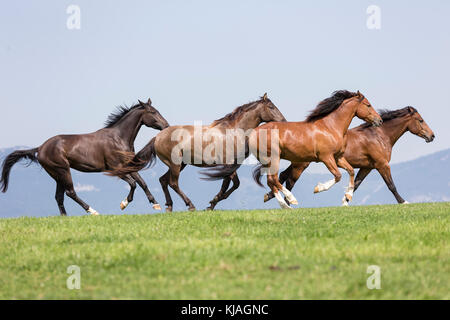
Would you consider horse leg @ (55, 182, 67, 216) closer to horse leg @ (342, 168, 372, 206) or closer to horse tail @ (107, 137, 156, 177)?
horse tail @ (107, 137, 156, 177)

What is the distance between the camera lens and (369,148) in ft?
63.0

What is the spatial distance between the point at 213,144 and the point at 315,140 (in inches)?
101

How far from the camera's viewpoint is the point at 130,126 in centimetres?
1797

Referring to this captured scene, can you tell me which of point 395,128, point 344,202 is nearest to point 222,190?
point 344,202

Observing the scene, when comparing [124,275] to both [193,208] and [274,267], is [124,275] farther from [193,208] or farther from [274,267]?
[193,208]

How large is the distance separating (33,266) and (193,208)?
678cm

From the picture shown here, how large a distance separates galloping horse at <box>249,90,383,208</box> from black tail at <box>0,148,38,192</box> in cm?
690

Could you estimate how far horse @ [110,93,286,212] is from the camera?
52.8 ft

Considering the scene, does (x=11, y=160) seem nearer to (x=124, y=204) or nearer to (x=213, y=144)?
(x=124, y=204)

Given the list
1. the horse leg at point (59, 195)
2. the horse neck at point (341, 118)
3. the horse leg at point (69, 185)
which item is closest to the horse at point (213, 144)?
the horse neck at point (341, 118)

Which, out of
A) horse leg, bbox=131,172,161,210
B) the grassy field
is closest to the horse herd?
horse leg, bbox=131,172,161,210

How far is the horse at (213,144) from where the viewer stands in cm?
1609

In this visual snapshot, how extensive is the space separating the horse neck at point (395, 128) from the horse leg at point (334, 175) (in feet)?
13.8
